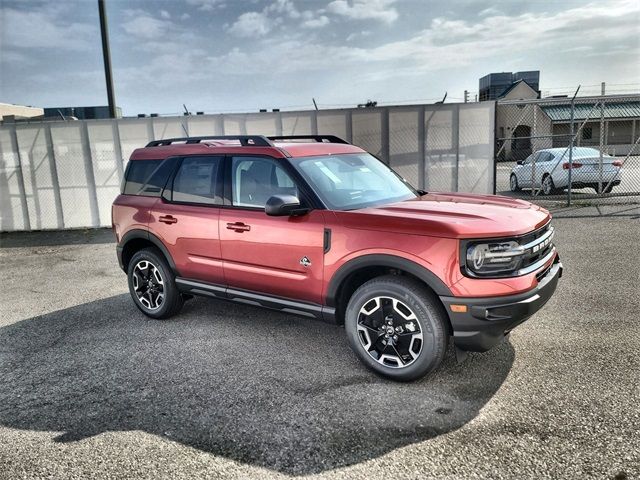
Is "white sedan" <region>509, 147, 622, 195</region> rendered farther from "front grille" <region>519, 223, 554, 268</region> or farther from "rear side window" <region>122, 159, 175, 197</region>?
"rear side window" <region>122, 159, 175, 197</region>

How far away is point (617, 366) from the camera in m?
3.99

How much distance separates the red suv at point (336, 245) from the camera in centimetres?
362

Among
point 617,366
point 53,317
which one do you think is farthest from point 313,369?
point 53,317

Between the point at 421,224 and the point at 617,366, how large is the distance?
193 centimetres

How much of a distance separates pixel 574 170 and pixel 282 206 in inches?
489

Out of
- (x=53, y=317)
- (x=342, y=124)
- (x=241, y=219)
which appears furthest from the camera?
(x=342, y=124)

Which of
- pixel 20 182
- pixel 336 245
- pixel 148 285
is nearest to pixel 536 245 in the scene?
pixel 336 245

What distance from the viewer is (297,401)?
368 cm

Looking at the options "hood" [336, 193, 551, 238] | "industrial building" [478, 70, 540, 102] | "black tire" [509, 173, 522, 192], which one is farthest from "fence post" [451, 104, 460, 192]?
"industrial building" [478, 70, 540, 102]

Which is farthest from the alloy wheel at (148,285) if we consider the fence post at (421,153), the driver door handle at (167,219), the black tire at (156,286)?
the fence post at (421,153)

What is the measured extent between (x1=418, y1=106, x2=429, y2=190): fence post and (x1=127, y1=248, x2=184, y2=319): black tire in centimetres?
824

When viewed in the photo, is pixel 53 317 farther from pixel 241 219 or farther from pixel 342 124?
pixel 342 124

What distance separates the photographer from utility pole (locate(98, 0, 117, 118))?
1277 cm

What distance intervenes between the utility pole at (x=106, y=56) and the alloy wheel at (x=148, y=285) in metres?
8.63
